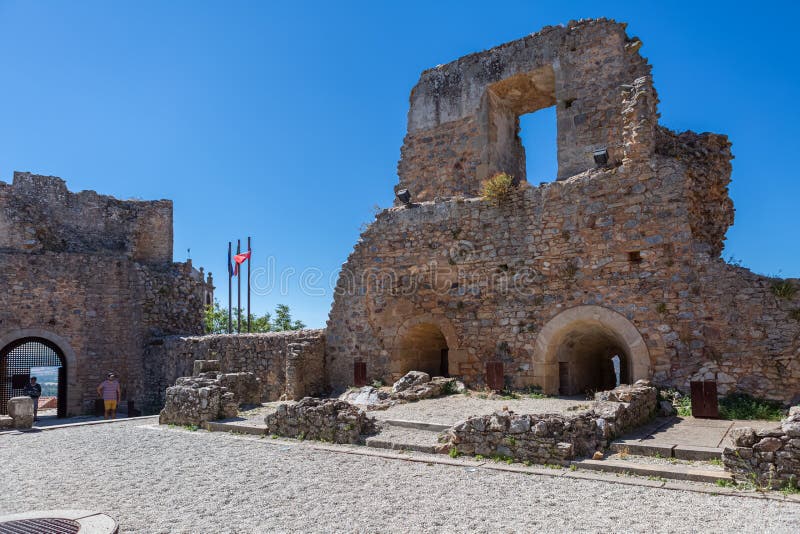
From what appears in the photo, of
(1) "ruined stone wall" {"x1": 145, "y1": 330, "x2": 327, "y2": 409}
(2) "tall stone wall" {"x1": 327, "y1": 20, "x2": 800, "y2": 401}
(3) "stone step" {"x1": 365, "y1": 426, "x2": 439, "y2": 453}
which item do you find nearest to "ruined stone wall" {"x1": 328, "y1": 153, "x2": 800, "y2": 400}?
(2) "tall stone wall" {"x1": 327, "y1": 20, "x2": 800, "y2": 401}

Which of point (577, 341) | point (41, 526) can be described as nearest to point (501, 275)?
point (577, 341)

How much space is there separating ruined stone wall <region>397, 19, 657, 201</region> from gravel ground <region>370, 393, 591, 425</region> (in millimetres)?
5059

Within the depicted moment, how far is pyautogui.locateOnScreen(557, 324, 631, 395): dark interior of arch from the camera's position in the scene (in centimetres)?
1195

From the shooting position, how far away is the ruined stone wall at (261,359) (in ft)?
43.8

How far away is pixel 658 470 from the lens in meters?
5.95

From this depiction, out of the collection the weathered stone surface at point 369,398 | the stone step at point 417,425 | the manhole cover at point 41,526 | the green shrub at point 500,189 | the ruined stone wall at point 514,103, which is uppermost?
the ruined stone wall at point 514,103

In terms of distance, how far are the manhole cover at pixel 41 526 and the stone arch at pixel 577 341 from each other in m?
8.60

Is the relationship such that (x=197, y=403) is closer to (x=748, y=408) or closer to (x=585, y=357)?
(x=585, y=357)

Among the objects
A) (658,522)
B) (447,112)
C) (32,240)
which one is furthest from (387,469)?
(32,240)

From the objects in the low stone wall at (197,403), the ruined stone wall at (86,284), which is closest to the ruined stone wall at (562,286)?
the low stone wall at (197,403)

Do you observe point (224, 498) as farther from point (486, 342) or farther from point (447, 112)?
point (447, 112)

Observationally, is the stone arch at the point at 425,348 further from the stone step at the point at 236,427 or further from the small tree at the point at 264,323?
the small tree at the point at 264,323

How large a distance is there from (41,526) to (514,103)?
1415cm

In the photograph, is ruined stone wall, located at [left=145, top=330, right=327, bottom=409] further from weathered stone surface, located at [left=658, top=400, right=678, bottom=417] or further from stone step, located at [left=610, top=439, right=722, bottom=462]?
stone step, located at [left=610, top=439, right=722, bottom=462]
